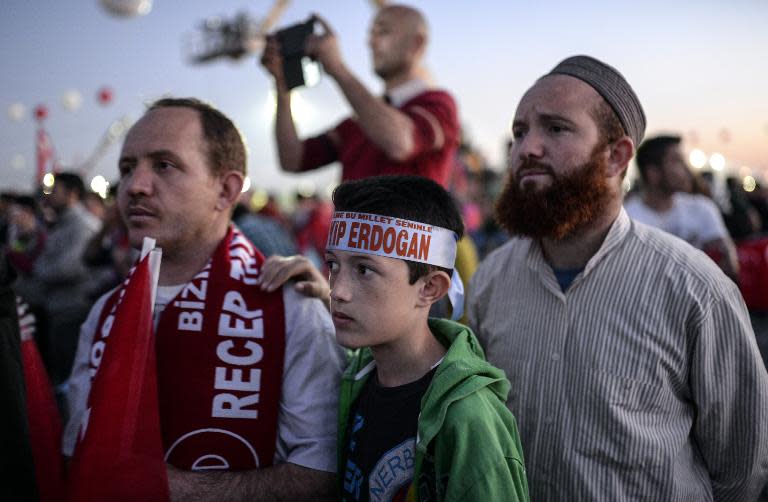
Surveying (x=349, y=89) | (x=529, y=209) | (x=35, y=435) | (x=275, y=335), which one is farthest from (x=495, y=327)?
(x=35, y=435)

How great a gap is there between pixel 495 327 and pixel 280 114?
5.21ft

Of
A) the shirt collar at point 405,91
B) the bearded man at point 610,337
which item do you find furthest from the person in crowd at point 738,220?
the bearded man at point 610,337

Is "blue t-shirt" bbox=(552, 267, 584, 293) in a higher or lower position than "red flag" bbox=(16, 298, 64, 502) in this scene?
higher

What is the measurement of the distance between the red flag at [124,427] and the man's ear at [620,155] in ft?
5.39

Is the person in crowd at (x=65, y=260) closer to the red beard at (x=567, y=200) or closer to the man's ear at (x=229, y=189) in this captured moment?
the man's ear at (x=229, y=189)

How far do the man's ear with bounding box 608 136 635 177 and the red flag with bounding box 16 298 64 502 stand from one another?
83.7 inches

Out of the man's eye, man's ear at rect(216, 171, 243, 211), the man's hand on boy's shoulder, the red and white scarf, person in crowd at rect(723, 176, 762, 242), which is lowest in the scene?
person in crowd at rect(723, 176, 762, 242)

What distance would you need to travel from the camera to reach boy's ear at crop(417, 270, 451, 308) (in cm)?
191

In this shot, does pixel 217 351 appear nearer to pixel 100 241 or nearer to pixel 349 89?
pixel 349 89

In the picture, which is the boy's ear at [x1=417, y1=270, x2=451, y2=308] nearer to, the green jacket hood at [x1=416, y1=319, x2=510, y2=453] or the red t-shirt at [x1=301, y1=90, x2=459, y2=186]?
the green jacket hood at [x1=416, y1=319, x2=510, y2=453]

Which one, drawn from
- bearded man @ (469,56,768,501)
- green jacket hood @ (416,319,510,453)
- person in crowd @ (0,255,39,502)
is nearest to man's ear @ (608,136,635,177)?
bearded man @ (469,56,768,501)

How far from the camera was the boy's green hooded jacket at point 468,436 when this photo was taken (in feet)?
5.06

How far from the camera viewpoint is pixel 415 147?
2867 millimetres

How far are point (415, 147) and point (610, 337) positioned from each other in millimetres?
1302
